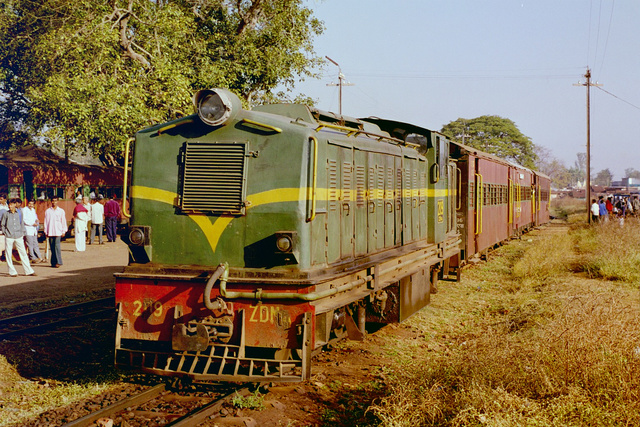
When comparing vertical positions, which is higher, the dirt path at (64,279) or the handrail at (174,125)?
the handrail at (174,125)

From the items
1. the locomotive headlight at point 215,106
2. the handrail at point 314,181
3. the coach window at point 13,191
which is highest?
the locomotive headlight at point 215,106

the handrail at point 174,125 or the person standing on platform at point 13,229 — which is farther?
the person standing on platform at point 13,229

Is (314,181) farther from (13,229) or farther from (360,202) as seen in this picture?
(13,229)

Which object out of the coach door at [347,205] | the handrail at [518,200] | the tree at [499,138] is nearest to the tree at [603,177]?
the tree at [499,138]

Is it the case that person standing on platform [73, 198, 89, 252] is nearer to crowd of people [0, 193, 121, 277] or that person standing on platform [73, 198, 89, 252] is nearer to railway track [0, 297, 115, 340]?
crowd of people [0, 193, 121, 277]

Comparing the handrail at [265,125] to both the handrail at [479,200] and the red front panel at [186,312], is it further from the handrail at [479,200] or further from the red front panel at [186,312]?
the handrail at [479,200]

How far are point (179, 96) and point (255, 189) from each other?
45.9ft

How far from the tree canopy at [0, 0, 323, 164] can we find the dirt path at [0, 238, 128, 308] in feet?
14.0

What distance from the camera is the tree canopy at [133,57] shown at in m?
18.9

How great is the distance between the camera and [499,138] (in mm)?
64562

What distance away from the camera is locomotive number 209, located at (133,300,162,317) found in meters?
6.14

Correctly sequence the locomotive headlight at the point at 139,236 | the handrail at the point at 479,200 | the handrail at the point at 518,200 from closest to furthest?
the locomotive headlight at the point at 139,236 < the handrail at the point at 479,200 < the handrail at the point at 518,200

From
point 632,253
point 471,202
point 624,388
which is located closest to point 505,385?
point 624,388

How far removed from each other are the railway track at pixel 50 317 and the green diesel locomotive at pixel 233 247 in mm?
2992
